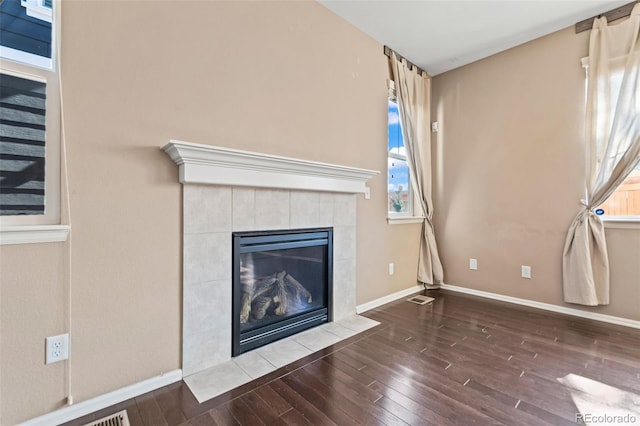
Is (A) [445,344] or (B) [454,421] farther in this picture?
(A) [445,344]

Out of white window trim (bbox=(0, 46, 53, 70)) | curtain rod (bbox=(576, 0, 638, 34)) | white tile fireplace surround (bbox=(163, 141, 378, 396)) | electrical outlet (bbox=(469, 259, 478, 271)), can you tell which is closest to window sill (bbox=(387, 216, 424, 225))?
electrical outlet (bbox=(469, 259, 478, 271))

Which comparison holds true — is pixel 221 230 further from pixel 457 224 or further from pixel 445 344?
pixel 457 224

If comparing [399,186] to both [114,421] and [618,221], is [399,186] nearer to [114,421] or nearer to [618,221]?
[618,221]

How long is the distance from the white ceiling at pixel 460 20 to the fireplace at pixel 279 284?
2105mm

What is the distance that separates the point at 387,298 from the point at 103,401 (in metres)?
2.59

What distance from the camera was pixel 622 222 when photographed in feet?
8.72

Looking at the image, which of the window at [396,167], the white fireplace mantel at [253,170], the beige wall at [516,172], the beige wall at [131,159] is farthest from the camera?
the window at [396,167]

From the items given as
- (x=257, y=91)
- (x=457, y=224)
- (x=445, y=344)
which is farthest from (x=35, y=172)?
(x=457, y=224)

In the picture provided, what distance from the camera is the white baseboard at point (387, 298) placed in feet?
9.80

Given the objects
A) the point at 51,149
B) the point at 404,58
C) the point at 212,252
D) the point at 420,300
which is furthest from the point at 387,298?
the point at 51,149

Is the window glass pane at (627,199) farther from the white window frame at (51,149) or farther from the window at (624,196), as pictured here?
the white window frame at (51,149)

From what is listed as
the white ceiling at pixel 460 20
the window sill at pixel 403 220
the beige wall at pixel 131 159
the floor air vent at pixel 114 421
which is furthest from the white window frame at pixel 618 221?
the floor air vent at pixel 114 421

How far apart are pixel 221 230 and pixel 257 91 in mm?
1094

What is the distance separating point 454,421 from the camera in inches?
56.7
